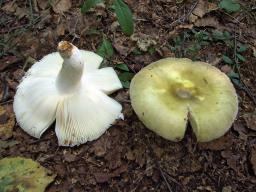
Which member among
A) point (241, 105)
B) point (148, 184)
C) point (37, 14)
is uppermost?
point (37, 14)

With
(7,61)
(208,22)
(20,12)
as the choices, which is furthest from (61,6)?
(208,22)

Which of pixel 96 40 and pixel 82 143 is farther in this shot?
pixel 96 40

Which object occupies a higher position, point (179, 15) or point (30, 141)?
point (179, 15)

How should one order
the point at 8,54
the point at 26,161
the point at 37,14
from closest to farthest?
the point at 26,161 < the point at 8,54 < the point at 37,14

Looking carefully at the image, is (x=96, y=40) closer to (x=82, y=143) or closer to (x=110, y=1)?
(x=110, y=1)

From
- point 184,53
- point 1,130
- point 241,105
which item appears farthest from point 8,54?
point 241,105

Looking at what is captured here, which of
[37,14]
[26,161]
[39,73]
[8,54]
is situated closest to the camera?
[26,161]

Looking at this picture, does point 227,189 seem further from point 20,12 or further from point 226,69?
point 20,12
